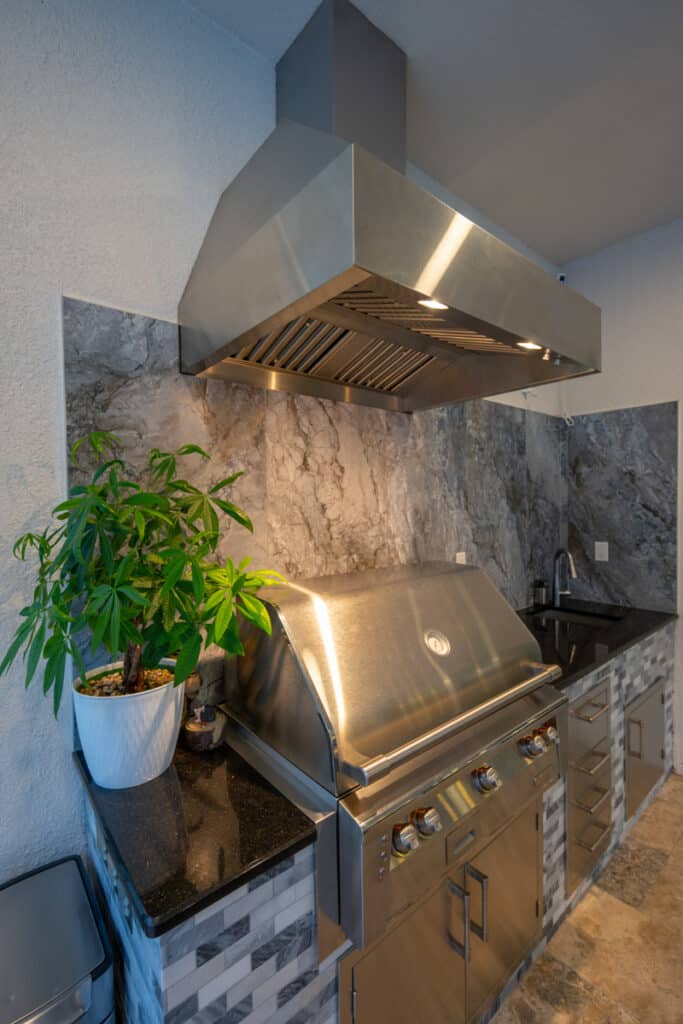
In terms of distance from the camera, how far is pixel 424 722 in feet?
3.62

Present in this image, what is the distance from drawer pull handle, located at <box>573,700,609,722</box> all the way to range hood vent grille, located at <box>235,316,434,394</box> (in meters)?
1.35

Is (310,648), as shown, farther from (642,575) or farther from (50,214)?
(642,575)

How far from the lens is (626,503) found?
2.62m

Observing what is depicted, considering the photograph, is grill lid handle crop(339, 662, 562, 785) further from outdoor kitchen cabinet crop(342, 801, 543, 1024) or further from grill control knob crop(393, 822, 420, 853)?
outdoor kitchen cabinet crop(342, 801, 543, 1024)

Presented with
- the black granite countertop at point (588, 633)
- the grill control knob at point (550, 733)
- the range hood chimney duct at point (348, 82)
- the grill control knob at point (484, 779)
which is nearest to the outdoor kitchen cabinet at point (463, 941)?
the grill control knob at point (484, 779)

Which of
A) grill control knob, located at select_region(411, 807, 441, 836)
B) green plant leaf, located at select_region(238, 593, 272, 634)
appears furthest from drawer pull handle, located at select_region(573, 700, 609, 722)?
green plant leaf, located at select_region(238, 593, 272, 634)

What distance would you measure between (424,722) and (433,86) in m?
1.99

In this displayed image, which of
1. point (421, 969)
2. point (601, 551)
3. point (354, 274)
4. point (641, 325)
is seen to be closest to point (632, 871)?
point (421, 969)

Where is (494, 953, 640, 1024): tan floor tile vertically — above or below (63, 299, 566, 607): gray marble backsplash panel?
below

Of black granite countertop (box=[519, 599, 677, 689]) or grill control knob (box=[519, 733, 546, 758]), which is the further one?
black granite countertop (box=[519, 599, 677, 689])

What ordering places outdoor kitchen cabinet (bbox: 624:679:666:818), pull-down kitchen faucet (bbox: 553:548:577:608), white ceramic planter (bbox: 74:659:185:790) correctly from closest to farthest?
white ceramic planter (bbox: 74:659:185:790)
outdoor kitchen cabinet (bbox: 624:679:666:818)
pull-down kitchen faucet (bbox: 553:548:577:608)

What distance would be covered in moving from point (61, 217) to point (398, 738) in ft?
4.82

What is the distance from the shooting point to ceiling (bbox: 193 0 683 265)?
1300mm

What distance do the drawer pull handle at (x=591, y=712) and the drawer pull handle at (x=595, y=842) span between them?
419mm
